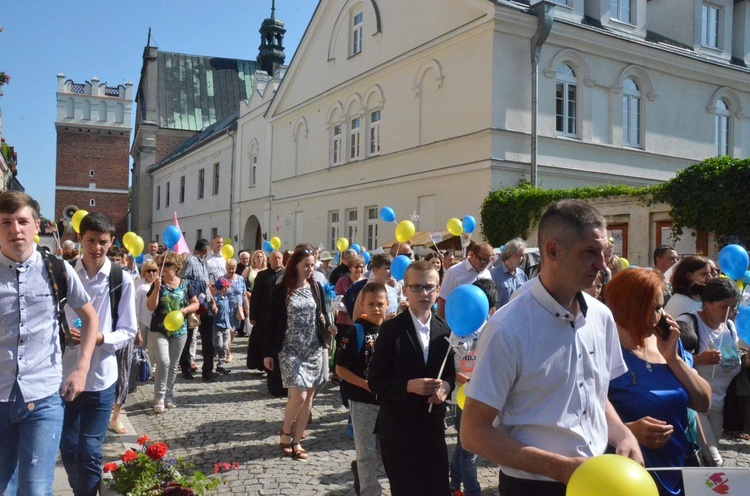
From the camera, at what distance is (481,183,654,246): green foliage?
1670 cm

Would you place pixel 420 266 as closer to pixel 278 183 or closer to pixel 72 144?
pixel 278 183

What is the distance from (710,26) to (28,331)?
25.7 meters

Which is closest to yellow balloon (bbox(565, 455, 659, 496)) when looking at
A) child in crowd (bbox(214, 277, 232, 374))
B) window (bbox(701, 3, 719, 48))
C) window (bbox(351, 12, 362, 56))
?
child in crowd (bbox(214, 277, 232, 374))

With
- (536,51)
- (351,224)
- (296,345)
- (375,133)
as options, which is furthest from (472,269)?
(351,224)

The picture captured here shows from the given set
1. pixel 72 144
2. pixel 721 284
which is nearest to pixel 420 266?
pixel 721 284

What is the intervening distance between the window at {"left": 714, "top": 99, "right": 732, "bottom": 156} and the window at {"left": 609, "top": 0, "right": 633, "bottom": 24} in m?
4.33

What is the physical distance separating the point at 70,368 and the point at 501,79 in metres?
15.9

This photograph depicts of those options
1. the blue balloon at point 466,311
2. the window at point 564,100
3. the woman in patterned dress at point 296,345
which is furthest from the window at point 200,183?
the blue balloon at point 466,311

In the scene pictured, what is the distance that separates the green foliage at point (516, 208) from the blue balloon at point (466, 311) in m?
12.4

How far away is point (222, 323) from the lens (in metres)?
10.2

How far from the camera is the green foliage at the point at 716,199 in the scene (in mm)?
13141

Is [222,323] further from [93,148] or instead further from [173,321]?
[93,148]

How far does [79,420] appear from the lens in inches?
163

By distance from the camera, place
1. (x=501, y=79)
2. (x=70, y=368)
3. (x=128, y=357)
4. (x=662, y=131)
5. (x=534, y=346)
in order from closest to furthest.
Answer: (x=534, y=346), (x=70, y=368), (x=128, y=357), (x=501, y=79), (x=662, y=131)
